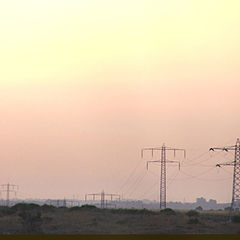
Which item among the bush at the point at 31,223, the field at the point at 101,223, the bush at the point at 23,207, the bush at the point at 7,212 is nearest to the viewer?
the bush at the point at 31,223

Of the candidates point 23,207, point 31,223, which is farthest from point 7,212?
point 31,223

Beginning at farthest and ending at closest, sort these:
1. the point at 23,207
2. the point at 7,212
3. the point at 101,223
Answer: the point at 23,207
the point at 7,212
the point at 101,223

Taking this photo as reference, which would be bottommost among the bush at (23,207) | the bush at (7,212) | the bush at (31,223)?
the bush at (31,223)

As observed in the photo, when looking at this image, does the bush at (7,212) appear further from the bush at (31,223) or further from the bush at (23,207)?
the bush at (31,223)

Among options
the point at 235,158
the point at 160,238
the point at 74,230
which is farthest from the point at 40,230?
the point at 160,238

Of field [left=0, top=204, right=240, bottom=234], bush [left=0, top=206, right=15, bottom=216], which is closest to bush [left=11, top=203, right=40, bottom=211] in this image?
field [left=0, top=204, right=240, bottom=234]

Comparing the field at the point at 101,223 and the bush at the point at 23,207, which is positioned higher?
the bush at the point at 23,207

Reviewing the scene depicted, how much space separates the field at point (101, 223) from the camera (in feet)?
326

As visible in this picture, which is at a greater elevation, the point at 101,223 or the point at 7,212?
the point at 7,212

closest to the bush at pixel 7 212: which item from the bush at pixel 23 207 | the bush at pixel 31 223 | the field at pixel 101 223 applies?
the field at pixel 101 223

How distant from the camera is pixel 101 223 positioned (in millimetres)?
109812

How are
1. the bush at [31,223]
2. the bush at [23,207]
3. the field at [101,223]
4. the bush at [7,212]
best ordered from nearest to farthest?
the bush at [31,223] < the field at [101,223] < the bush at [7,212] < the bush at [23,207]

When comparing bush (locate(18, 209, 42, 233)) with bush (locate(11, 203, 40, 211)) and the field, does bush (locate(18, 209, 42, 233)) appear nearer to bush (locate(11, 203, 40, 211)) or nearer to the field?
the field

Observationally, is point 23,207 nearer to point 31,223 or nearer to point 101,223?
point 101,223
